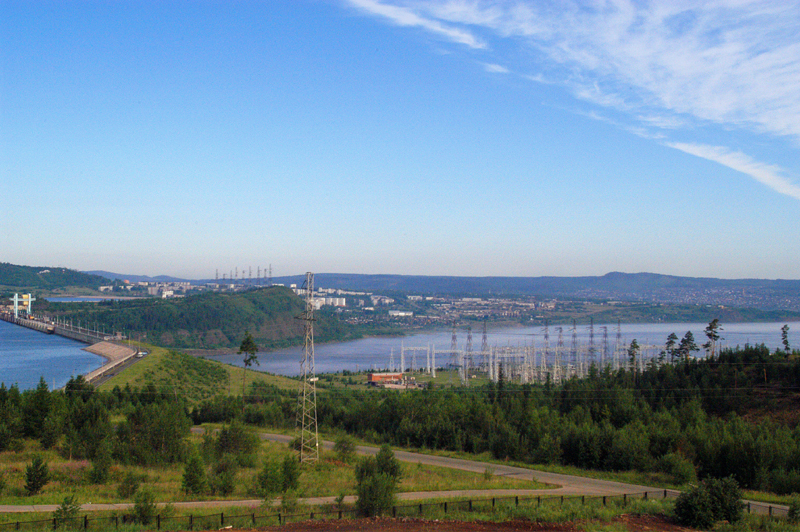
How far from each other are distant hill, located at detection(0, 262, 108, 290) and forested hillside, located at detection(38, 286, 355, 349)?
5516 centimetres

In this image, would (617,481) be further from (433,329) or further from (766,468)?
(433,329)

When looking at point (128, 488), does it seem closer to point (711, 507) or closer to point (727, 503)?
point (711, 507)

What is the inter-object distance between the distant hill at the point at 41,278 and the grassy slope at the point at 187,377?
127961 mm

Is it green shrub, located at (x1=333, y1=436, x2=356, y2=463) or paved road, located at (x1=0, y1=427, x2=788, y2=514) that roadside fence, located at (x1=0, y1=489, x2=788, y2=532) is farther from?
green shrub, located at (x1=333, y1=436, x2=356, y2=463)

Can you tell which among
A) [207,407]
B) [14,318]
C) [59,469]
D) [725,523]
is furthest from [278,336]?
[725,523]

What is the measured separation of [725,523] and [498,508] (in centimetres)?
350

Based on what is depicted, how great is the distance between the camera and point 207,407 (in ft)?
102

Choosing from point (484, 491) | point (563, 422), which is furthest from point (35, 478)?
point (563, 422)

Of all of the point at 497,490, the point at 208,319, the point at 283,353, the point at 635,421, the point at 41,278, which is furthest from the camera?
the point at 41,278

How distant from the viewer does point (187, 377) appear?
4369 centimetres

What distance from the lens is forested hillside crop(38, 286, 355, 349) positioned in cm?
9144

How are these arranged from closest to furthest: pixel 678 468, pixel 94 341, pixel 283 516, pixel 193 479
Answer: pixel 283 516, pixel 193 479, pixel 678 468, pixel 94 341

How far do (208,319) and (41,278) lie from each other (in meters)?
96.9

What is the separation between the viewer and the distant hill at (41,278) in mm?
159600
